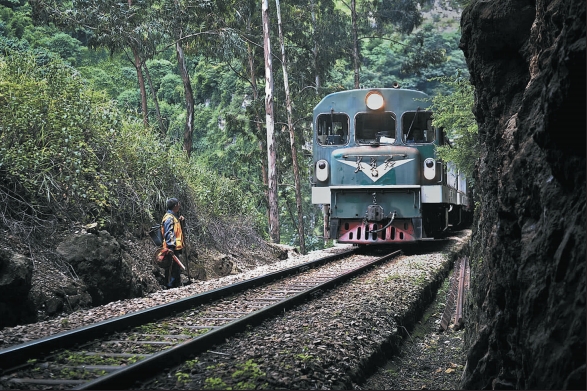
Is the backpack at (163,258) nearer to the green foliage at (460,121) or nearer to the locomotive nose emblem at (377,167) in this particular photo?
the locomotive nose emblem at (377,167)

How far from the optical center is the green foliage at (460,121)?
10.8m

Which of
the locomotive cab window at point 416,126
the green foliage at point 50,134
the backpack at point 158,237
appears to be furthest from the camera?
the locomotive cab window at point 416,126

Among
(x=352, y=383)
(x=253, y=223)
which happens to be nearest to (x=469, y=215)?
(x=253, y=223)

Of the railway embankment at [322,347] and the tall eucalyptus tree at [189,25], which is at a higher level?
the tall eucalyptus tree at [189,25]

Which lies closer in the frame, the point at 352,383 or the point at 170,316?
the point at 352,383

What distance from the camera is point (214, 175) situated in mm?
17438

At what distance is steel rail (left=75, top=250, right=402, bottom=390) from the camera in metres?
4.00

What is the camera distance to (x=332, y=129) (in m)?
14.4

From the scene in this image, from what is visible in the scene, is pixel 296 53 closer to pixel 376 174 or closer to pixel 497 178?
pixel 376 174

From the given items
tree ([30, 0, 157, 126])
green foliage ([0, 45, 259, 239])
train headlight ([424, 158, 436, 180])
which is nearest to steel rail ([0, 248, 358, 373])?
green foliage ([0, 45, 259, 239])

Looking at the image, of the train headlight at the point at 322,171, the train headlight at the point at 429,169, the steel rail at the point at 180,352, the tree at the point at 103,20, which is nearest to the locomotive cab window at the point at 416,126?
the train headlight at the point at 429,169

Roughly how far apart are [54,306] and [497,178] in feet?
18.9

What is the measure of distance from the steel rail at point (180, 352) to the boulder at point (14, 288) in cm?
262

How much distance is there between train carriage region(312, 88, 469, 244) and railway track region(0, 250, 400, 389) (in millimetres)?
5039
